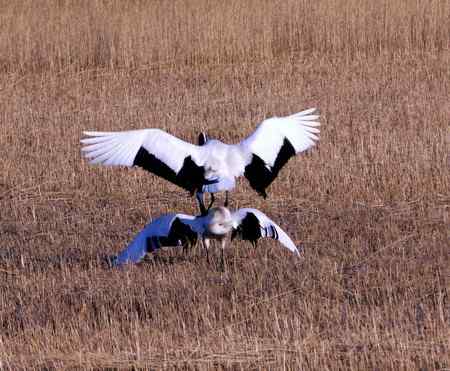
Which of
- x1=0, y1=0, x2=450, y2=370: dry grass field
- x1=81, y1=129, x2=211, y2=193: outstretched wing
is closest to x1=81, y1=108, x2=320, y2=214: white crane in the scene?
x1=81, y1=129, x2=211, y2=193: outstretched wing

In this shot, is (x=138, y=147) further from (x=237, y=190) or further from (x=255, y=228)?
(x=237, y=190)

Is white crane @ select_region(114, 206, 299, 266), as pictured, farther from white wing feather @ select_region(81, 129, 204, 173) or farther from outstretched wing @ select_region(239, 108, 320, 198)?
white wing feather @ select_region(81, 129, 204, 173)

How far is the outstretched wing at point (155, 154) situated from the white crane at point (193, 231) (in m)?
0.26

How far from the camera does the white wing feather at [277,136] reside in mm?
8148

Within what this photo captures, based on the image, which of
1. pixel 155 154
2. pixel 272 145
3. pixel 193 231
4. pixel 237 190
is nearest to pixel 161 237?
pixel 193 231

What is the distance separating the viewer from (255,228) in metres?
8.05

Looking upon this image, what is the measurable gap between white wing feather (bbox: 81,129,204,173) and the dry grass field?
2.56 feet

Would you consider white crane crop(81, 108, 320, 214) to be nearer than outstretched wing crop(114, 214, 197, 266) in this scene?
Yes

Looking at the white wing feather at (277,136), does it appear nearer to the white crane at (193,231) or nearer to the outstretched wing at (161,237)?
the white crane at (193,231)

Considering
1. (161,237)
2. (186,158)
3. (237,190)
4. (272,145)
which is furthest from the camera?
(237,190)

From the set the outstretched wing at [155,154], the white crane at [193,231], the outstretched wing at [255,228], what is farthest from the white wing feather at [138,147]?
the outstretched wing at [255,228]

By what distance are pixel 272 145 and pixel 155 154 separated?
36.1 inches

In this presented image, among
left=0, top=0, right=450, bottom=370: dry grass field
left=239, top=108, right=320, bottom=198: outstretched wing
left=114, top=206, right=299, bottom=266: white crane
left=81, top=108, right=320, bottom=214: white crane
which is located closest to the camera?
left=0, top=0, right=450, bottom=370: dry grass field

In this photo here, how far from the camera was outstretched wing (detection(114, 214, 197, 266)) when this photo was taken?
26.1ft
